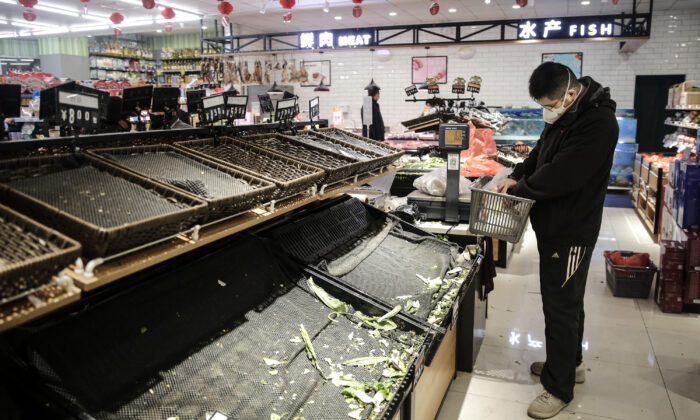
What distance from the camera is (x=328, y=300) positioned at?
2268mm

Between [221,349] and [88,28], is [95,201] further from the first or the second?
[88,28]

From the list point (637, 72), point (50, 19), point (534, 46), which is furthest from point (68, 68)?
point (637, 72)

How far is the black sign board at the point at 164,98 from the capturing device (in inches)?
94.3

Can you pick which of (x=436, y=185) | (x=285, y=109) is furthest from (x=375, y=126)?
(x=285, y=109)

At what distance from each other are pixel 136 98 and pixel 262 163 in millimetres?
Answer: 628

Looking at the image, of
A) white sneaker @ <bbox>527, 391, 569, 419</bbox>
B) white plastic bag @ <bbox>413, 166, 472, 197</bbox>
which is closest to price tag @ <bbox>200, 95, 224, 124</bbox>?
white plastic bag @ <bbox>413, 166, 472, 197</bbox>

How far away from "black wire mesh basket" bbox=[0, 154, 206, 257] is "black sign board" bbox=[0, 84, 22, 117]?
262mm

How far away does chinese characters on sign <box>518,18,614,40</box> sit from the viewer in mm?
8188

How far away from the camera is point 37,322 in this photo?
1.46 m

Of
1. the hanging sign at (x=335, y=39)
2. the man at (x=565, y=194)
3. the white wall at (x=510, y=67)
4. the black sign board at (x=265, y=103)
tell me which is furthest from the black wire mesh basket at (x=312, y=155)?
the white wall at (x=510, y=67)

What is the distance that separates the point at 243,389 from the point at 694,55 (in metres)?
12.6

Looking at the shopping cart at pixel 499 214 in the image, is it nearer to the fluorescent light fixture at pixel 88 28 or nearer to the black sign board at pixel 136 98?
the black sign board at pixel 136 98

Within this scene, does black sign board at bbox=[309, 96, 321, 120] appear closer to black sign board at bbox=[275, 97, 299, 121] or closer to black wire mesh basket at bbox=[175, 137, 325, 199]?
black sign board at bbox=[275, 97, 299, 121]

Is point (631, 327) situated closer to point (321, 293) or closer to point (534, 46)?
point (321, 293)
